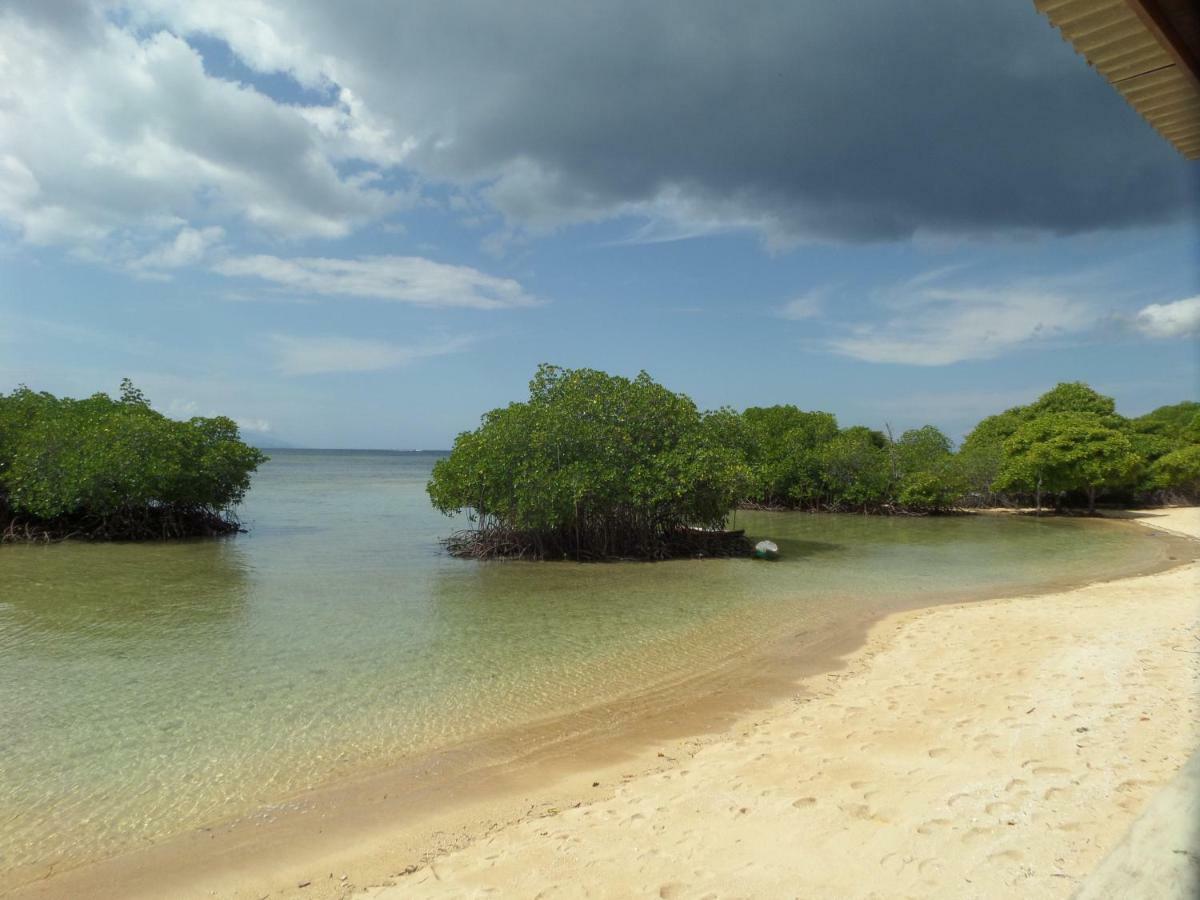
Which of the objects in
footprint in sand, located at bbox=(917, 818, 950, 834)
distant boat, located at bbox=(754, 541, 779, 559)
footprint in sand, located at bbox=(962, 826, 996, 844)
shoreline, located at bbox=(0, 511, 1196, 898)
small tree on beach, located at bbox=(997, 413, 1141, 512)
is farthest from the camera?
small tree on beach, located at bbox=(997, 413, 1141, 512)

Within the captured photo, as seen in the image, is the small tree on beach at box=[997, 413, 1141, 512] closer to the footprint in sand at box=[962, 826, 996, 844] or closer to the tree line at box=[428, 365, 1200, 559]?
the tree line at box=[428, 365, 1200, 559]

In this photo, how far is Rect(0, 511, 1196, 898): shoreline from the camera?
16.1ft

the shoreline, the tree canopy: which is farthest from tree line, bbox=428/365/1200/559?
the shoreline

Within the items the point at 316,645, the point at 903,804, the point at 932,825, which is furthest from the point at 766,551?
the point at 932,825

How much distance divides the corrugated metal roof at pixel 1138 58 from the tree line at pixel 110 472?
2383 centimetres

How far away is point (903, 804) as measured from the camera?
4.93 metres

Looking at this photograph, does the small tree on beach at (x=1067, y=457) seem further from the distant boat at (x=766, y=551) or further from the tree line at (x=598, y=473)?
the distant boat at (x=766, y=551)

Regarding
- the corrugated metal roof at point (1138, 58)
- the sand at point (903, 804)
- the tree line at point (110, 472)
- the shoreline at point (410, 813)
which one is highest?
the corrugated metal roof at point (1138, 58)

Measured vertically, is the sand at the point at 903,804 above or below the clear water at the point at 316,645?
above

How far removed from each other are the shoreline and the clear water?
→ 15.3 inches

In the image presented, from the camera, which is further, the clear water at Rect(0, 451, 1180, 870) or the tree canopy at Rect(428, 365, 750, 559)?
the tree canopy at Rect(428, 365, 750, 559)

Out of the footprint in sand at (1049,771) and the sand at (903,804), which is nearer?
the sand at (903,804)

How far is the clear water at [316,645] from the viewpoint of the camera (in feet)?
21.1

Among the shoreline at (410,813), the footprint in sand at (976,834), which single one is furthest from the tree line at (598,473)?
the footprint in sand at (976,834)
